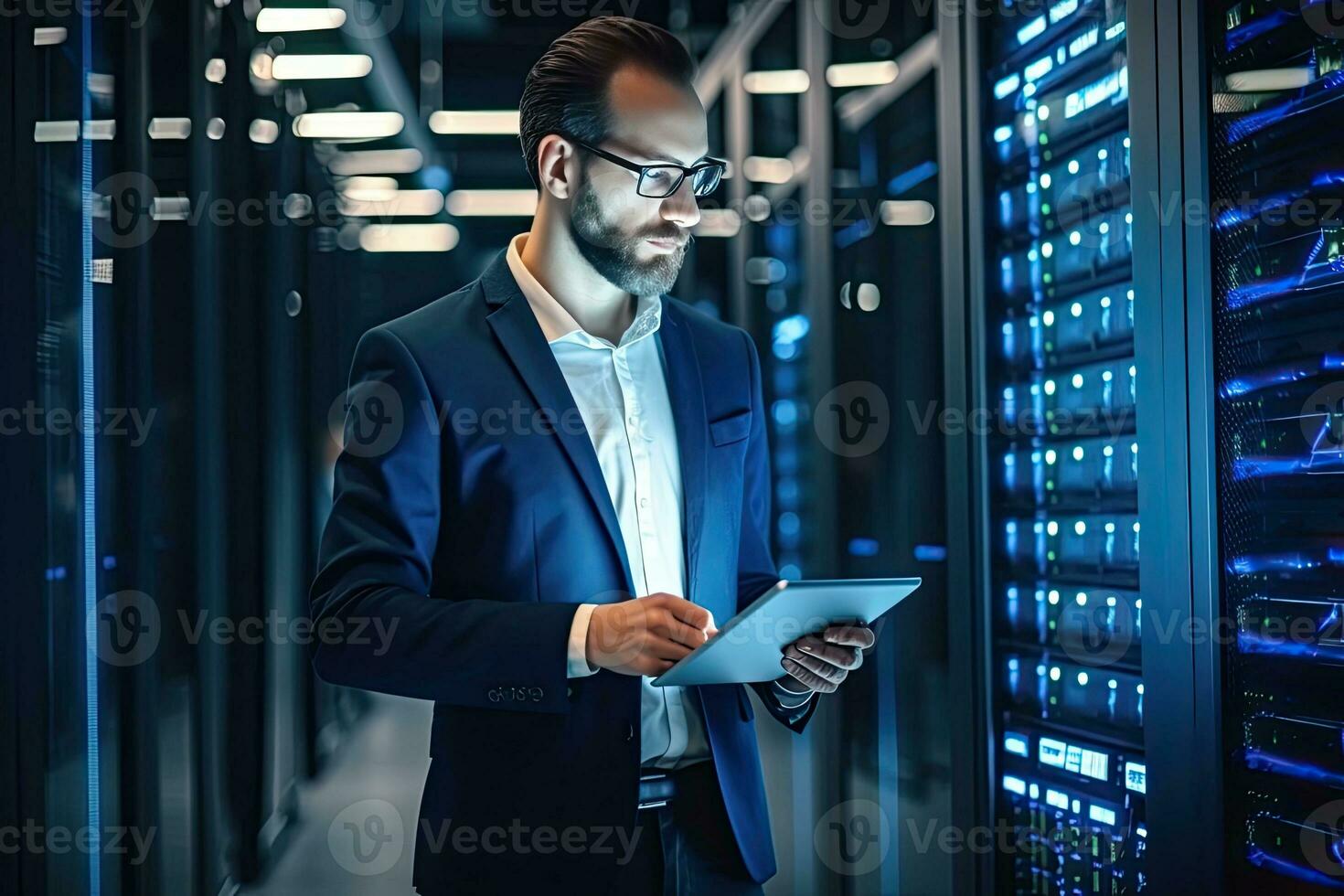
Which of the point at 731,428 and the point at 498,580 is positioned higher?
the point at 731,428

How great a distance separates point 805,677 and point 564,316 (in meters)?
0.60

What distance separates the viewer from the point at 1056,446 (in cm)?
243

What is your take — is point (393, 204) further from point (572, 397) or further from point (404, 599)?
point (404, 599)

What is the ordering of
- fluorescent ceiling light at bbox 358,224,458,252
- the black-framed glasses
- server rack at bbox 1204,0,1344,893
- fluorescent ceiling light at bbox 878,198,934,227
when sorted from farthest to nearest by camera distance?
fluorescent ceiling light at bbox 358,224,458,252, fluorescent ceiling light at bbox 878,198,934,227, server rack at bbox 1204,0,1344,893, the black-framed glasses

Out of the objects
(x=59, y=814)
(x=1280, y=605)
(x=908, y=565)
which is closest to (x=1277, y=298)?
(x=1280, y=605)

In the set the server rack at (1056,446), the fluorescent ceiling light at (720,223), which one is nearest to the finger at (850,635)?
the server rack at (1056,446)

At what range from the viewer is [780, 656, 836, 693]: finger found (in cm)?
133

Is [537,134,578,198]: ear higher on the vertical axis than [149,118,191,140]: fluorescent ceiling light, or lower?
lower

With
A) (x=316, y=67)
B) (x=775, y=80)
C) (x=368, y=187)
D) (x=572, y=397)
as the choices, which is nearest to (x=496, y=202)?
(x=368, y=187)

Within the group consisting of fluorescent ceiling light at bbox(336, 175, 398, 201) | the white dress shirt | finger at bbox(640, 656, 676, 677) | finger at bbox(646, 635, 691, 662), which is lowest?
finger at bbox(640, 656, 676, 677)

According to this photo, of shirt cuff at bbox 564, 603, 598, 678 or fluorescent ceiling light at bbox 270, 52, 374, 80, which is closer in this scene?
shirt cuff at bbox 564, 603, 598, 678

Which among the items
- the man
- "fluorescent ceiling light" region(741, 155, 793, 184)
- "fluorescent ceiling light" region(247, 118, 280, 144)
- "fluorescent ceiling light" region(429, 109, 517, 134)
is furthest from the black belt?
"fluorescent ceiling light" region(247, 118, 280, 144)

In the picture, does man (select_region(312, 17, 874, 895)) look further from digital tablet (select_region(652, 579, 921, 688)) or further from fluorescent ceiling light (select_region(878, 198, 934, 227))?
fluorescent ceiling light (select_region(878, 198, 934, 227))

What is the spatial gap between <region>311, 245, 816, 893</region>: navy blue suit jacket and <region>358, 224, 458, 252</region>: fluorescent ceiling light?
4.38 feet
